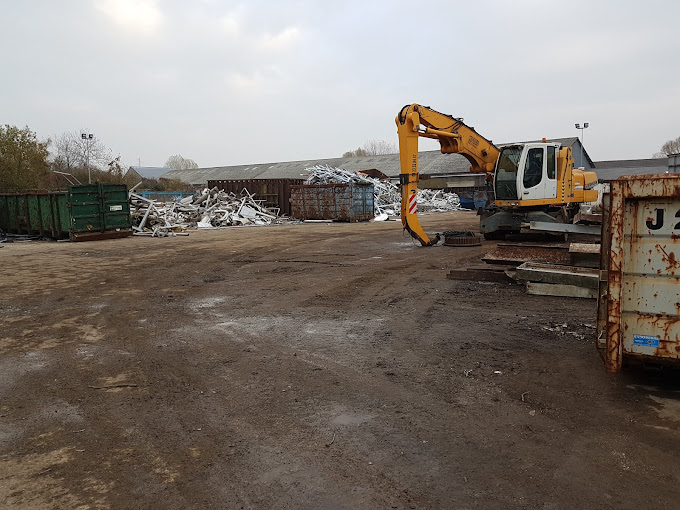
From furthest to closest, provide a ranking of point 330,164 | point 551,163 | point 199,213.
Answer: point 330,164, point 199,213, point 551,163

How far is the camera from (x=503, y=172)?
592 inches

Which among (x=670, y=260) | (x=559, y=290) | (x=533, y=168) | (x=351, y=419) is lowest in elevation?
(x=351, y=419)

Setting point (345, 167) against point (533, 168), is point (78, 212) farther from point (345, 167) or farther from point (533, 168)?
point (345, 167)

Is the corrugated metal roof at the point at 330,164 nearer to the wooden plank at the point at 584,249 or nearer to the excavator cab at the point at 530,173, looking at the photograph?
the excavator cab at the point at 530,173

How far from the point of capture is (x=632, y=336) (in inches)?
172

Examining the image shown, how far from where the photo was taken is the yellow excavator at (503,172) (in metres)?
14.0

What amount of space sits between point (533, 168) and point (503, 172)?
0.83 metres

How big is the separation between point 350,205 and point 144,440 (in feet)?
82.0

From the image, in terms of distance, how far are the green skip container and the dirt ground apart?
12.0 m

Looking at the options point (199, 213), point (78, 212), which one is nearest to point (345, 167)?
point (199, 213)

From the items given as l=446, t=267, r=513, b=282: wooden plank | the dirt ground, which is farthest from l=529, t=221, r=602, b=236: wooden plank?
the dirt ground

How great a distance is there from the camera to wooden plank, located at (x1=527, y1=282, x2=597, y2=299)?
7941 mm

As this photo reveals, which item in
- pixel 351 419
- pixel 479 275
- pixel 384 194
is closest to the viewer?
pixel 351 419

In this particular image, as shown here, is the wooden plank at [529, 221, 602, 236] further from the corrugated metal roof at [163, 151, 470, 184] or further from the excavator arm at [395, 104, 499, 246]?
the corrugated metal roof at [163, 151, 470, 184]
